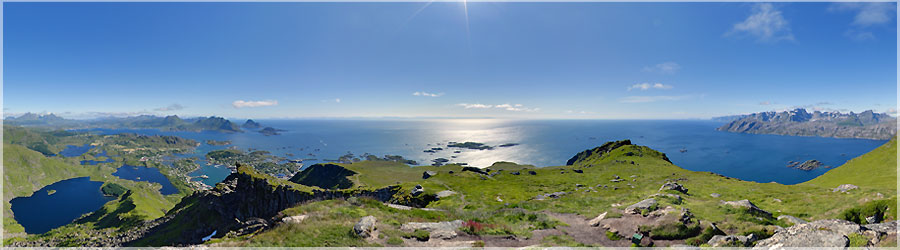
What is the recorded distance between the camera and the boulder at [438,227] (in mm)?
21953

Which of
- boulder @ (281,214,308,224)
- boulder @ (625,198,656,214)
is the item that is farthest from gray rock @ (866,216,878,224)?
boulder @ (281,214,308,224)

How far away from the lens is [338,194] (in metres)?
95.6

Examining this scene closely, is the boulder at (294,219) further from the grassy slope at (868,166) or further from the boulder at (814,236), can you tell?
the grassy slope at (868,166)

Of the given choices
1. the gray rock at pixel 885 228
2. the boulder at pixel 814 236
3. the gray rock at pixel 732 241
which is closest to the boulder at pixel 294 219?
the gray rock at pixel 732 241

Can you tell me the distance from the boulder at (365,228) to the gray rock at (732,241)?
22411 millimetres

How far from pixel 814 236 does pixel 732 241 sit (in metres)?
3.50

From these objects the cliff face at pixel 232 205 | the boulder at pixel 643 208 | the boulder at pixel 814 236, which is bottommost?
the cliff face at pixel 232 205

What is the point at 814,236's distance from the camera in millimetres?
16547

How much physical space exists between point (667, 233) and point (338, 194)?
9183cm

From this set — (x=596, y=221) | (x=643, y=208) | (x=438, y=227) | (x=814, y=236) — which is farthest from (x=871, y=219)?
(x=438, y=227)

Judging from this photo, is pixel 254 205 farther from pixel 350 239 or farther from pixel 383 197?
pixel 350 239

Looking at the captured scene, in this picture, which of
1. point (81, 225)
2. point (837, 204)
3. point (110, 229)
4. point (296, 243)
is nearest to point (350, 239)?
point (296, 243)

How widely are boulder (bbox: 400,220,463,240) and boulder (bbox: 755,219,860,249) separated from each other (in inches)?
735

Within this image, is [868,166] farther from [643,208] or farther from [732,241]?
[732,241]
